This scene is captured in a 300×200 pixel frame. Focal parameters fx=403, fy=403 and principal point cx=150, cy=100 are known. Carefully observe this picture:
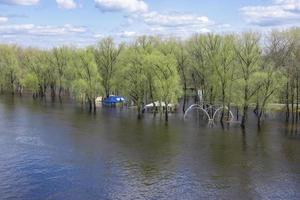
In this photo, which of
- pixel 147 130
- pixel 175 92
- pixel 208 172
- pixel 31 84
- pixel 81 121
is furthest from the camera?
pixel 31 84

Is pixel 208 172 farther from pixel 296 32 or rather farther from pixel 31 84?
pixel 31 84

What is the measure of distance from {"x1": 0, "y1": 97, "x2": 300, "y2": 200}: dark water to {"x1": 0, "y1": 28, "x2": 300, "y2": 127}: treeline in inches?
316

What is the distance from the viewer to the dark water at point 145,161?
36.7 meters

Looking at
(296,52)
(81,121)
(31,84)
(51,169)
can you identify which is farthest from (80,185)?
(31,84)

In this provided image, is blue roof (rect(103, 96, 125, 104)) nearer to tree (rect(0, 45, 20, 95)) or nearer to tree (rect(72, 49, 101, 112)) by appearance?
tree (rect(72, 49, 101, 112))

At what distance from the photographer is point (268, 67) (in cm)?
6981

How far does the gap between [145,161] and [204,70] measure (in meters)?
46.9

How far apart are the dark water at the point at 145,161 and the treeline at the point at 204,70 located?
26.3ft

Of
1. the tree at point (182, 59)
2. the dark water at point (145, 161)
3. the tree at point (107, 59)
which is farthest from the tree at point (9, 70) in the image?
the dark water at point (145, 161)

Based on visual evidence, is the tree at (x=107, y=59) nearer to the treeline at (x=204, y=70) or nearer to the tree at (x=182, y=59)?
the treeline at (x=204, y=70)

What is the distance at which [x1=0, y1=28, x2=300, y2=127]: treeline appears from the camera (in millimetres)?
72125

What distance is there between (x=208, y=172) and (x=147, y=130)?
26226mm

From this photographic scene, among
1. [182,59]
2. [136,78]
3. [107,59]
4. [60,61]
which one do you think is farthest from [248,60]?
[60,61]

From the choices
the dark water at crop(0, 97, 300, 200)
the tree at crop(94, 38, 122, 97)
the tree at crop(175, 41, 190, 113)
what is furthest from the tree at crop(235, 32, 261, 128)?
the tree at crop(94, 38, 122, 97)
